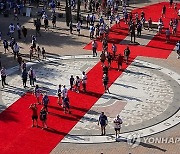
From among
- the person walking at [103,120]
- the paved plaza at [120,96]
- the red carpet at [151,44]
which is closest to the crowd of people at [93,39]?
the person walking at [103,120]

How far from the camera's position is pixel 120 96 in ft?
96.9

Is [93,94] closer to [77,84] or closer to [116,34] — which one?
[77,84]

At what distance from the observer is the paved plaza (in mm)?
24125

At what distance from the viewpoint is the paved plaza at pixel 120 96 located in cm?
2412

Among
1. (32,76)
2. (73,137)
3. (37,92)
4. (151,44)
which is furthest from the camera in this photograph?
(151,44)

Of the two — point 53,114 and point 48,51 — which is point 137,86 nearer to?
point 53,114

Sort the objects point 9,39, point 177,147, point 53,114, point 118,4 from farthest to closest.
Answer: point 118,4
point 9,39
point 53,114
point 177,147

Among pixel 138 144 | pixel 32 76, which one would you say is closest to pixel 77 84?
pixel 32 76

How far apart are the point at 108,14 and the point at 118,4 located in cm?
445

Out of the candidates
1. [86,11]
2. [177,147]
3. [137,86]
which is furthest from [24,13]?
[177,147]

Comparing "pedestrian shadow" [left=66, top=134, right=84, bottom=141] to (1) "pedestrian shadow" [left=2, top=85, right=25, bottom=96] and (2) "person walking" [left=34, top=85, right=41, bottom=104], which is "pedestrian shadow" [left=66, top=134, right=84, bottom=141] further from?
(1) "pedestrian shadow" [left=2, top=85, right=25, bottom=96]

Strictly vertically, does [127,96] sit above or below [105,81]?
below

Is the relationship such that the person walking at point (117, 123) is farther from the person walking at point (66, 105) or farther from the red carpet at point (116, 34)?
the red carpet at point (116, 34)

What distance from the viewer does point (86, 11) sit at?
49.9 metres
